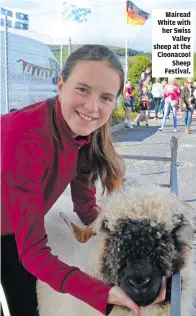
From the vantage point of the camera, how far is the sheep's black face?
1.28 metres

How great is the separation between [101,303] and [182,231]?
412mm

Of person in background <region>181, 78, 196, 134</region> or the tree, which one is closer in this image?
person in background <region>181, 78, 196, 134</region>

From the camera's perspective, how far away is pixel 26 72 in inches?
321

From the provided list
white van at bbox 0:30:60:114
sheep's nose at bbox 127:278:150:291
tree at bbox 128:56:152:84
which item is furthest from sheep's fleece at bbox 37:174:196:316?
tree at bbox 128:56:152:84

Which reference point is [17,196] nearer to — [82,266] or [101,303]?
[101,303]

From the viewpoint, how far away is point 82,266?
1669mm

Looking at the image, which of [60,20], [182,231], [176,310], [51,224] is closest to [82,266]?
[51,224]

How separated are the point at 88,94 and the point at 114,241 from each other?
0.47 metres

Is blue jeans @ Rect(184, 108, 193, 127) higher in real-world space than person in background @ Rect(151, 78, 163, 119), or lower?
lower

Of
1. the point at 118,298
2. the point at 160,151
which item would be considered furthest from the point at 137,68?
the point at 118,298

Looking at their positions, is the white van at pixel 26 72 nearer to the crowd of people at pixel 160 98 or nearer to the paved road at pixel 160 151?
the paved road at pixel 160 151
